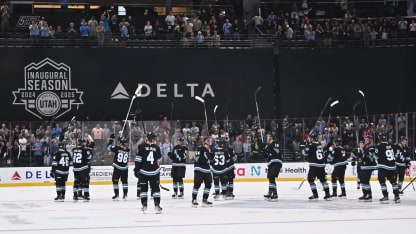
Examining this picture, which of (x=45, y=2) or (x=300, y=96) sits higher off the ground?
(x=45, y=2)

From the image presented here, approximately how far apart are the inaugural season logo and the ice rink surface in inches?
346

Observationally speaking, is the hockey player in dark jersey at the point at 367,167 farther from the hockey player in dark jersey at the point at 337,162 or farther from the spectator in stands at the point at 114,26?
the spectator in stands at the point at 114,26

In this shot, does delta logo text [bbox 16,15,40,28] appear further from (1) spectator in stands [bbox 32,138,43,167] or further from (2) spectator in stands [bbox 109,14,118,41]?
(1) spectator in stands [bbox 32,138,43,167]

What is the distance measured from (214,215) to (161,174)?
12.3m

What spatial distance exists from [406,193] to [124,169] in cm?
797

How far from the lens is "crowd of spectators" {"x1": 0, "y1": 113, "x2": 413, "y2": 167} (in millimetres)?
27766

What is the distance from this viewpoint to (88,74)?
32312 millimetres

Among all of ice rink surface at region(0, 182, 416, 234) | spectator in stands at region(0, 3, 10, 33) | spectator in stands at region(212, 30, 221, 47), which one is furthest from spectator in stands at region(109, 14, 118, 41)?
ice rink surface at region(0, 182, 416, 234)

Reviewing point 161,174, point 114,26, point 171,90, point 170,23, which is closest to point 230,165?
point 161,174

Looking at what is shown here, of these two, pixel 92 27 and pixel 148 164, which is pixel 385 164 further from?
pixel 92 27

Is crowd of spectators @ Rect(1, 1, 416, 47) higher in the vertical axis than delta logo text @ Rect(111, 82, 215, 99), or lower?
higher

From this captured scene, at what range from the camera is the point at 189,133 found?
28.8 metres

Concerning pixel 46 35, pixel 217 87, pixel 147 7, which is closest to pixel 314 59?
pixel 217 87

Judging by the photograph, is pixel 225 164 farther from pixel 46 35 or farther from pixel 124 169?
pixel 46 35
